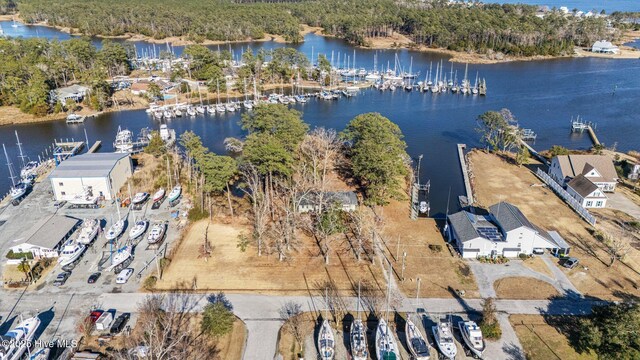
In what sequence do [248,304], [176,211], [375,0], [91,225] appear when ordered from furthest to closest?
[375,0], [176,211], [91,225], [248,304]

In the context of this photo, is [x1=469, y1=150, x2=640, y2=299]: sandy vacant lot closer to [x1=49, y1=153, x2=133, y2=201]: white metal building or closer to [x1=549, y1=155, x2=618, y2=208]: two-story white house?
[x1=549, y1=155, x2=618, y2=208]: two-story white house

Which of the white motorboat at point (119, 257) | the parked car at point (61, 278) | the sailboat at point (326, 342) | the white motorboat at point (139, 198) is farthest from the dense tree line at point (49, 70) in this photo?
the sailboat at point (326, 342)

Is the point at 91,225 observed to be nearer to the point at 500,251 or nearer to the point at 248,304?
the point at 248,304

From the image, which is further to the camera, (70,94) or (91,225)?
(70,94)

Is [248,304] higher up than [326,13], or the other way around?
[326,13]

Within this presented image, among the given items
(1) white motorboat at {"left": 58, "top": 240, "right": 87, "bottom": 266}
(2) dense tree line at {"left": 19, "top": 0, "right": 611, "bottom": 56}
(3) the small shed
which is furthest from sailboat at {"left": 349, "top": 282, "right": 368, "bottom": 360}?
(3) the small shed

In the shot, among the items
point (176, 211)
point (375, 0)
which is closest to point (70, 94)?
point (176, 211)

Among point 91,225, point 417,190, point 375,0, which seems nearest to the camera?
point 91,225
